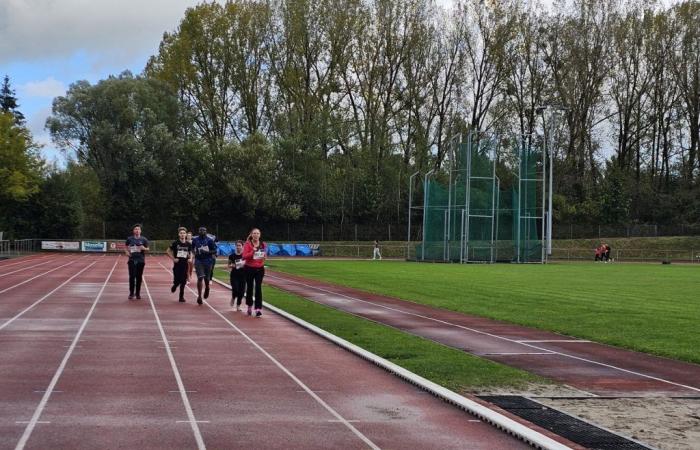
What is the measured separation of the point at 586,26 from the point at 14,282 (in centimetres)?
6166

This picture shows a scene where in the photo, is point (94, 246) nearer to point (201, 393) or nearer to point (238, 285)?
point (238, 285)

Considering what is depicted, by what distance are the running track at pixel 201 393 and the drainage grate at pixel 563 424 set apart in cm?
58

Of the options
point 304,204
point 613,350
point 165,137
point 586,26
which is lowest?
point 613,350

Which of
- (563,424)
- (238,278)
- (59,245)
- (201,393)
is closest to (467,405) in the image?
(563,424)

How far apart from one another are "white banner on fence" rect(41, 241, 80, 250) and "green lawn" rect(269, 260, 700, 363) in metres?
31.0

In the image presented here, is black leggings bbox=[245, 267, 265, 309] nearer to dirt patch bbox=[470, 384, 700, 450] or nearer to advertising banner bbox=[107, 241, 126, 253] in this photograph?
dirt patch bbox=[470, 384, 700, 450]

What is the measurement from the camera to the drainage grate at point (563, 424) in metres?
6.76

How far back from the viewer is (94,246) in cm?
5956

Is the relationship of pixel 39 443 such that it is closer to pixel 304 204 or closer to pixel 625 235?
pixel 304 204

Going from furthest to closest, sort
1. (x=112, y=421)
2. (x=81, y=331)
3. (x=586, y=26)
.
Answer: (x=586, y=26)
(x=81, y=331)
(x=112, y=421)

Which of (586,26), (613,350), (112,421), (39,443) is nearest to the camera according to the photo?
(39,443)

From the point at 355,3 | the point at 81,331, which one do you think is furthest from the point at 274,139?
the point at 81,331

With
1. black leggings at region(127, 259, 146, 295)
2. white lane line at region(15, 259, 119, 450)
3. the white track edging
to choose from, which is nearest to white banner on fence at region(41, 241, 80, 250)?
black leggings at region(127, 259, 146, 295)

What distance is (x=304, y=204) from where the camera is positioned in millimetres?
69375
